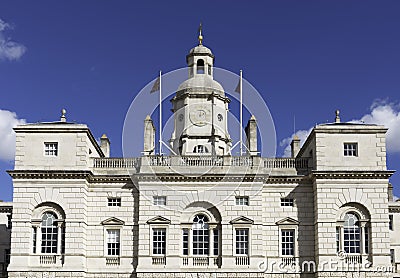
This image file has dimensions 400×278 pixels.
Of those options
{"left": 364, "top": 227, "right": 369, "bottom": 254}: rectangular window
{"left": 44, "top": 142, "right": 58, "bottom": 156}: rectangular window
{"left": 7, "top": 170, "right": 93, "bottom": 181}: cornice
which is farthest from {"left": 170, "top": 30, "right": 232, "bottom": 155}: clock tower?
{"left": 364, "top": 227, "right": 369, "bottom": 254}: rectangular window

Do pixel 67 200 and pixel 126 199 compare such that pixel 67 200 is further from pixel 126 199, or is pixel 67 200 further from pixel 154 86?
pixel 154 86

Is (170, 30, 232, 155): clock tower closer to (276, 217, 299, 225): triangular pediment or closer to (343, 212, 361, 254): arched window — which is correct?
(276, 217, 299, 225): triangular pediment

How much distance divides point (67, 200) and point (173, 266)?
27.7 feet

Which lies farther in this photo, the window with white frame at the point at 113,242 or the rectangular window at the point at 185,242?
the window with white frame at the point at 113,242

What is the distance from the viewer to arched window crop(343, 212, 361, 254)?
4681cm

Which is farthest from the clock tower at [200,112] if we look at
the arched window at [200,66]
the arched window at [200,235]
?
the arched window at [200,235]

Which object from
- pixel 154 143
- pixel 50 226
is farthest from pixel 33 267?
pixel 154 143

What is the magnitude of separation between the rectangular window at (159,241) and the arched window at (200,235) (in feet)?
6.97

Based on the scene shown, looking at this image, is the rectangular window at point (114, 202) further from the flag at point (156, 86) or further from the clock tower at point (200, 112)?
the flag at point (156, 86)

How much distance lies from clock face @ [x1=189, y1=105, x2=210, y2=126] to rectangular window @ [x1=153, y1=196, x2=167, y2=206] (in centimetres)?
936

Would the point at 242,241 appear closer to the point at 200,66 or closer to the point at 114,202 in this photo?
the point at 114,202

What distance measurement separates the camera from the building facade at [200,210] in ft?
152

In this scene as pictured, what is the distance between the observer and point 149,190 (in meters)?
48.2

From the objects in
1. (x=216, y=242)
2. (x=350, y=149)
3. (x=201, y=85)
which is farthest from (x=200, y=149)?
(x=350, y=149)
